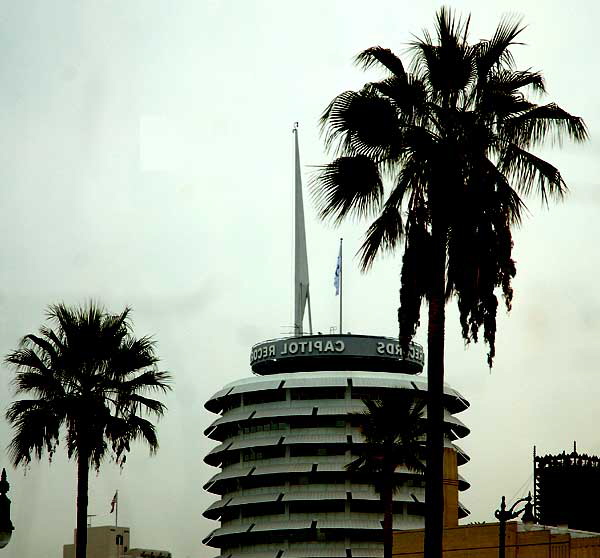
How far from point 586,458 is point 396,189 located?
370 ft

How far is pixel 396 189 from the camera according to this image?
3008 cm

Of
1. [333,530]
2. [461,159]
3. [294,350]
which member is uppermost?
[294,350]

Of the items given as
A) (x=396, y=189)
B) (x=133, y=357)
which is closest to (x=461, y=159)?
(x=396, y=189)

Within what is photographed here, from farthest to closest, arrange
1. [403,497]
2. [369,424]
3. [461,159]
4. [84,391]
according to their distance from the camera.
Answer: [403,497]
[369,424]
[84,391]
[461,159]

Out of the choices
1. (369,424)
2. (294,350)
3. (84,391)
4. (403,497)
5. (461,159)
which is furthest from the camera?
(294,350)

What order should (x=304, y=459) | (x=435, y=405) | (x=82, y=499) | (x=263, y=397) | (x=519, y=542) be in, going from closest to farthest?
1. (x=435, y=405)
2. (x=82, y=499)
3. (x=519, y=542)
4. (x=304, y=459)
5. (x=263, y=397)

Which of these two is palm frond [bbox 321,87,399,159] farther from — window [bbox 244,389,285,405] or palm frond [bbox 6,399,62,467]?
window [bbox 244,389,285,405]

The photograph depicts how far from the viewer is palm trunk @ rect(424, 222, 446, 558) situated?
28.2 meters

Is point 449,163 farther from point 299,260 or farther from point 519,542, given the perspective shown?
point 299,260

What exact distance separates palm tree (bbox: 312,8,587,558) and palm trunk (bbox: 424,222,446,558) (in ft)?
0.11

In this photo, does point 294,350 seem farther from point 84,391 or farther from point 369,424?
point 84,391

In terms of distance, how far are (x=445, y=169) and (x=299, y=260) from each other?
12676cm

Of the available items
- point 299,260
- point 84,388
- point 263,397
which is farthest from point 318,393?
point 84,388

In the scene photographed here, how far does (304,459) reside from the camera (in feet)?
459
